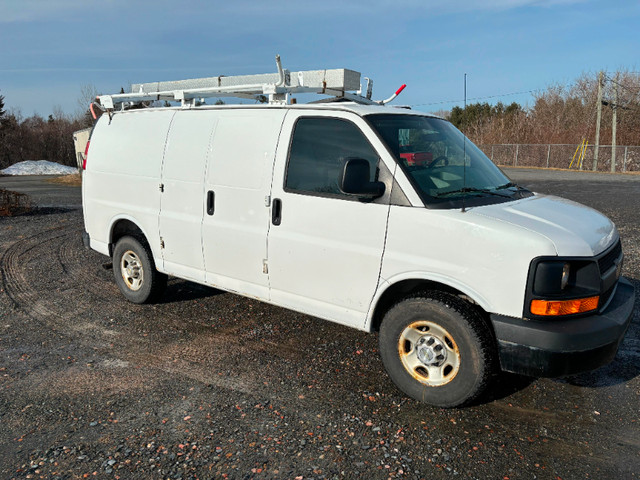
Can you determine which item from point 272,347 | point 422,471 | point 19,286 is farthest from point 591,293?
point 19,286

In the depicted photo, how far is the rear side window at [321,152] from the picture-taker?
4059mm

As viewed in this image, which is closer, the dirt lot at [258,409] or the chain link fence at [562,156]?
the dirt lot at [258,409]

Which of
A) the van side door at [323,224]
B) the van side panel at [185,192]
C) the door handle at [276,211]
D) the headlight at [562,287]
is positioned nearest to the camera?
the headlight at [562,287]

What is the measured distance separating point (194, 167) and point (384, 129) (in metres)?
2.02

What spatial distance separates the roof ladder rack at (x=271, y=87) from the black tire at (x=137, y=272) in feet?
5.60

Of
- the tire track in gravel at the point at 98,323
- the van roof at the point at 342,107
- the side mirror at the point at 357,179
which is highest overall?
the van roof at the point at 342,107

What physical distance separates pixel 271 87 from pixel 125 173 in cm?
216

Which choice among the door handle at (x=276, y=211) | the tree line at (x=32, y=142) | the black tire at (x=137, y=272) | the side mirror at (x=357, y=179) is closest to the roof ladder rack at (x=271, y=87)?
the door handle at (x=276, y=211)

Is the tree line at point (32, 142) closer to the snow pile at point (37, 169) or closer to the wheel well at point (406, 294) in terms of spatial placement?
the snow pile at point (37, 169)

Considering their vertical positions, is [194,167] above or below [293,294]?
above

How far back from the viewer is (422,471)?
3.01 metres

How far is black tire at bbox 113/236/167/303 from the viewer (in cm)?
571

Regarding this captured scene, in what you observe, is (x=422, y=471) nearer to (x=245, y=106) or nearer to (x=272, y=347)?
(x=272, y=347)

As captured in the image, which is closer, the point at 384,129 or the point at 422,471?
the point at 422,471
